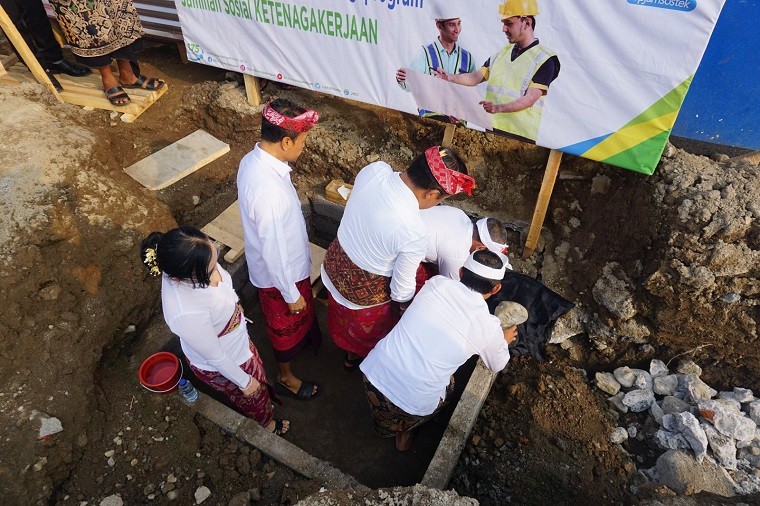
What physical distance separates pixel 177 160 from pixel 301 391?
304cm

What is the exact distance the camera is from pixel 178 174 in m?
5.04

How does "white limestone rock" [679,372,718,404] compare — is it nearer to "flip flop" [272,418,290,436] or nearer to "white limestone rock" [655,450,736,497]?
"white limestone rock" [655,450,736,497]

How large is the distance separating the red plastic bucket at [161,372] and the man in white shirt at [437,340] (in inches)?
53.4

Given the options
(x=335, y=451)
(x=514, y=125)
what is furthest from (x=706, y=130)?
(x=335, y=451)

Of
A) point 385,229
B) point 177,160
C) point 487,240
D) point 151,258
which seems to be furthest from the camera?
point 177,160

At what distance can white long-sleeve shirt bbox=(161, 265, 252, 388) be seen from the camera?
96.9 inches

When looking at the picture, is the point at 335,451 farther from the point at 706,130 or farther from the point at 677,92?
the point at 706,130

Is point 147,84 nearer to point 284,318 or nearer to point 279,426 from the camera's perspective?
point 284,318

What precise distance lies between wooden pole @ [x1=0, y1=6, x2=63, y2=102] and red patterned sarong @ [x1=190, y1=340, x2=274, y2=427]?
13.5 ft

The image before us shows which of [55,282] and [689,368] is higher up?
[55,282]

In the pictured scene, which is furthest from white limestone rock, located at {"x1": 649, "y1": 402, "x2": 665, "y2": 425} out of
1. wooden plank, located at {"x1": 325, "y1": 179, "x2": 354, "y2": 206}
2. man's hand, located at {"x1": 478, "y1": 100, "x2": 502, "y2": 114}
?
wooden plank, located at {"x1": 325, "y1": 179, "x2": 354, "y2": 206}

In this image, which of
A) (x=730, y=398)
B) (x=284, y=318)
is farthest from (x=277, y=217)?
(x=730, y=398)

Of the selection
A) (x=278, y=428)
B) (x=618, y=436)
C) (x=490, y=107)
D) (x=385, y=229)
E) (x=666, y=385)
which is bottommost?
(x=278, y=428)

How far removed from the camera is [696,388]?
3.47 meters
